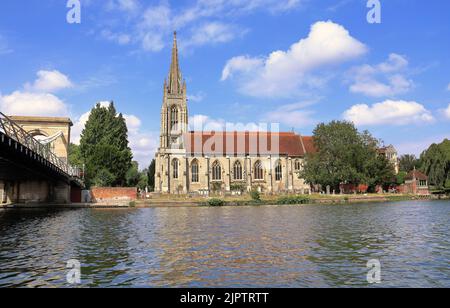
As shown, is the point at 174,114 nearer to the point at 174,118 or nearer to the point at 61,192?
the point at 174,118

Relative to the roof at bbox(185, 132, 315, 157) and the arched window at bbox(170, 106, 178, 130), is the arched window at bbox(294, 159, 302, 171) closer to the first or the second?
the roof at bbox(185, 132, 315, 157)

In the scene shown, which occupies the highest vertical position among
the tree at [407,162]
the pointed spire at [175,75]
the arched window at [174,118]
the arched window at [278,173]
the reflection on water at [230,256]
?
the pointed spire at [175,75]

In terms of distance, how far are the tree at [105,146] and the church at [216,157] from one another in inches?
366

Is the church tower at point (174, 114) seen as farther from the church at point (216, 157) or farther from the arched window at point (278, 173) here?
the arched window at point (278, 173)

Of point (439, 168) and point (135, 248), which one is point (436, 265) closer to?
point (135, 248)

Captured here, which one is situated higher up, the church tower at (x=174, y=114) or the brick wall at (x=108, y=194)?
the church tower at (x=174, y=114)

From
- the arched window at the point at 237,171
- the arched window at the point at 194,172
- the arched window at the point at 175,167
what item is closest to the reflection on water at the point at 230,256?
the arched window at the point at 175,167

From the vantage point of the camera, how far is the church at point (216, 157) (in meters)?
89.2

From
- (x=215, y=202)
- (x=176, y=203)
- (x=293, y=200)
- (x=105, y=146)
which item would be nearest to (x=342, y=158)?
(x=293, y=200)

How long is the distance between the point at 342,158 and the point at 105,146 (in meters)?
45.2

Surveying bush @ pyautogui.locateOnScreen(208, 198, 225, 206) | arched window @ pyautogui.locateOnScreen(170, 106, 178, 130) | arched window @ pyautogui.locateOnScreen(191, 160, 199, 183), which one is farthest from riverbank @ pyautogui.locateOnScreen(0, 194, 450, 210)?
arched window @ pyautogui.locateOnScreen(170, 106, 178, 130)

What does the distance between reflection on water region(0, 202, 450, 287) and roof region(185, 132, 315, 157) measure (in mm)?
65194

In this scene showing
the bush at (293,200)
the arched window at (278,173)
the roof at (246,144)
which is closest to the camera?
the bush at (293,200)

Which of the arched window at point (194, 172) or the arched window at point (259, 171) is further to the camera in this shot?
the arched window at point (259, 171)
